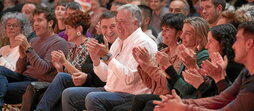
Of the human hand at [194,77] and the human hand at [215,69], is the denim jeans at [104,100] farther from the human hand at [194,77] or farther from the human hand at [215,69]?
the human hand at [215,69]

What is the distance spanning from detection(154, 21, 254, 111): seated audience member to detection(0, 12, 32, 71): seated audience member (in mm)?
3292

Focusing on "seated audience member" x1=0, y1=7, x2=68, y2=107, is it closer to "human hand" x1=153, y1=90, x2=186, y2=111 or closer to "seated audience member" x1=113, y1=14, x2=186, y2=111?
"seated audience member" x1=113, y1=14, x2=186, y2=111

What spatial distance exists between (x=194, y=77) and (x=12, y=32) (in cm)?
307

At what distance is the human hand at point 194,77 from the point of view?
12.7 ft

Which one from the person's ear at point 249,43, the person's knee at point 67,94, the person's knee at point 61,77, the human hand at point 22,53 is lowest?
the person's knee at point 67,94

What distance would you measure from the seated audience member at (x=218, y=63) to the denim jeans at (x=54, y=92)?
166 cm

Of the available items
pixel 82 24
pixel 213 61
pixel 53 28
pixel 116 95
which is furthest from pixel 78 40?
pixel 213 61

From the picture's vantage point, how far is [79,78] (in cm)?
514

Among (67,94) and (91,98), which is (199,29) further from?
(67,94)

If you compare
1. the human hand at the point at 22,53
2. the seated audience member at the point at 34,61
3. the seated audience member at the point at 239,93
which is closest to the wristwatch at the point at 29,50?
the seated audience member at the point at 34,61

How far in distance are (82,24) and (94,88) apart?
0.88 m

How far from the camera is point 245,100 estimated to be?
3.04m

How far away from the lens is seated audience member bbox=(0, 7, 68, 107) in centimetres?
571

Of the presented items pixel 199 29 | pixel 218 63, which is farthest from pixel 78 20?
pixel 218 63
